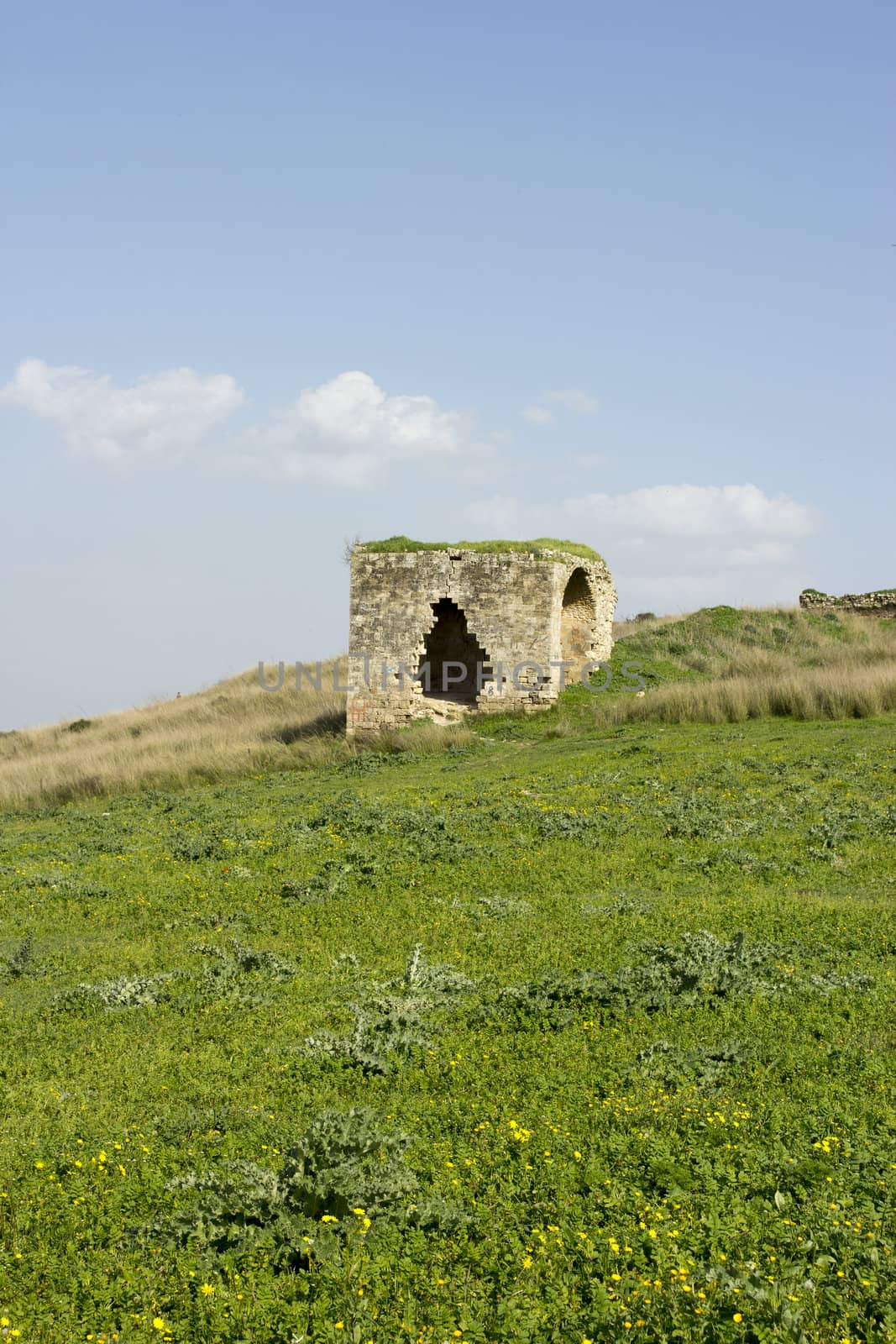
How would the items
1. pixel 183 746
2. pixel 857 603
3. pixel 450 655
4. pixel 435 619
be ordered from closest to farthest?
→ pixel 435 619, pixel 183 746, pixel 450 655, pixel 857 603

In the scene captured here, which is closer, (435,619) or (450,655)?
(435,619)

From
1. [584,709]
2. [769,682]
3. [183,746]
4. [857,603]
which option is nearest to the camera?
[769,682]

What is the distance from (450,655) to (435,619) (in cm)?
390

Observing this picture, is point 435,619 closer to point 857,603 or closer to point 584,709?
point 584,709

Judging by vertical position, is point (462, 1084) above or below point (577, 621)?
below

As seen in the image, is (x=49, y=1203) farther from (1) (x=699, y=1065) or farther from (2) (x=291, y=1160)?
(1) (x=699, y=1065)

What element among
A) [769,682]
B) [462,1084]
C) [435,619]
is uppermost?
[435,619]

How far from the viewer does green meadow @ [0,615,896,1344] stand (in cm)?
440

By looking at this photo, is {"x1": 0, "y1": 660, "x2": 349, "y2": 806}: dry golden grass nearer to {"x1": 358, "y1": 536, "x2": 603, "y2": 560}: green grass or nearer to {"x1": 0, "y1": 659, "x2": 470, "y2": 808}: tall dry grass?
{"x1": 0, "y1": 659, "x2": 470, "y2": 808}: tall dry grass

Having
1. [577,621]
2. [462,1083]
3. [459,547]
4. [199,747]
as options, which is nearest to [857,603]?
[577,621]

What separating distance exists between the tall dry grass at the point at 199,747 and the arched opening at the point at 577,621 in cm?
482

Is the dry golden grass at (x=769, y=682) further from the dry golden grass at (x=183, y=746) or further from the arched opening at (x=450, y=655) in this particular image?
the dry golden grass at (x=183, y=746)

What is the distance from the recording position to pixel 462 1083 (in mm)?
6215

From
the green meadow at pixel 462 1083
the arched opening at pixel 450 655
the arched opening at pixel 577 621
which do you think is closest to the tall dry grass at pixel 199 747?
the arched opening at pixel 450 655
